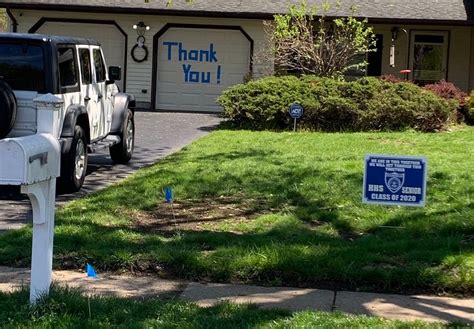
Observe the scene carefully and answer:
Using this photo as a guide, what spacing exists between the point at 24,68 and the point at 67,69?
0.72 metres

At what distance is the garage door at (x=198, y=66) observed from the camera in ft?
77.8

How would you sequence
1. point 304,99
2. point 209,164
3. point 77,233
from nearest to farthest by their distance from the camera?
point 77,233 < point 209,164 < point 304,99

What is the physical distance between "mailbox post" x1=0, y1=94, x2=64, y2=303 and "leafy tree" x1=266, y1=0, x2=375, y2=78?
49.9 feet

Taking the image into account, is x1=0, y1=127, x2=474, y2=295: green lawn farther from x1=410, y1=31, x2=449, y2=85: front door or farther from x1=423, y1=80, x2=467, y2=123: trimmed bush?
x1=410, y1=31, x2=449, y2=85: front door

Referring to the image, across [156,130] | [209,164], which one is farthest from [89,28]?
[209,164]

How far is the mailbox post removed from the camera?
4.88 meters

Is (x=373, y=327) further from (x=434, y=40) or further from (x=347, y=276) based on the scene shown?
(x=434, y=40)

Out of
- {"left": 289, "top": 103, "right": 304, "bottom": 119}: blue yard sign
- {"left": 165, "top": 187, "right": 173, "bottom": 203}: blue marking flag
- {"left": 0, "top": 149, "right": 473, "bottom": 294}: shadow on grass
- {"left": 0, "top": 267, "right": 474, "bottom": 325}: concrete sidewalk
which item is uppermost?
{"left": 289, "top": 103, "right": 304, "bottom": 119}: blue yard sign

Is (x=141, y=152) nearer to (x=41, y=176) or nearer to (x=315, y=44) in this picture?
(x=315, y=44)

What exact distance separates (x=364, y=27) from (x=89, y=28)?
8.21m

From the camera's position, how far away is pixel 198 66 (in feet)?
78.2

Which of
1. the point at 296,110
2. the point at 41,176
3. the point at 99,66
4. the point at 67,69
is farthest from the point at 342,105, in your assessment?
the point at 41,176

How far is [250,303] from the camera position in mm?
5781

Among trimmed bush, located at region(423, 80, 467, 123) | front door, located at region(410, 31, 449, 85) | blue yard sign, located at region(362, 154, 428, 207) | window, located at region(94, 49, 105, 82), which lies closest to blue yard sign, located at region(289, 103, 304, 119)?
trimmed bush, located at region(423, 80, 467, 123)
